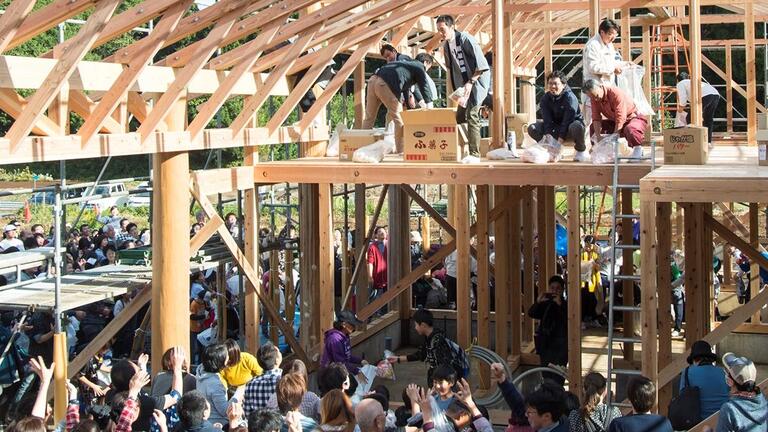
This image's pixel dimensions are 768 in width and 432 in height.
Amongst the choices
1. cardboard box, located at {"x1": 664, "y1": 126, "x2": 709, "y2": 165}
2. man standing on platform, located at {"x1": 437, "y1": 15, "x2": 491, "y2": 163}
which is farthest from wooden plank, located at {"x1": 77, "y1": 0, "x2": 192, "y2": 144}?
cardboard box, located at {"x1": 664, "y1": 126, "x2": 709, "y2": 165}

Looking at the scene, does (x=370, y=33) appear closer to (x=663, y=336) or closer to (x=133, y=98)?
(x=133, y=98)

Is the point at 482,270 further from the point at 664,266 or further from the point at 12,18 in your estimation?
the point at 12,18

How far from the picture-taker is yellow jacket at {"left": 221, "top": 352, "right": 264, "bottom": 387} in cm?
786

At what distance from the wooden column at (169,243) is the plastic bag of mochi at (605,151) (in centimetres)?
371

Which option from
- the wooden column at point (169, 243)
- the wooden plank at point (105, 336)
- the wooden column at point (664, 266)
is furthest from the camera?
the wooden column at point (664, 266)

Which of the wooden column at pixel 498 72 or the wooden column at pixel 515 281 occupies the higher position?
the wooden column at pixel 498 72

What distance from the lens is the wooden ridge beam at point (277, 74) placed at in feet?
33.6

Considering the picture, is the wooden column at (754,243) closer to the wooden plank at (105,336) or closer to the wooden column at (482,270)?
the wooden column at (482,270)

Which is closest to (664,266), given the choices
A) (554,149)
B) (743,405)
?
(554,149)

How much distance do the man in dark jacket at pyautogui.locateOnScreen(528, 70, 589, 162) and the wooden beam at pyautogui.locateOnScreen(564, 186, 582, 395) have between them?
460mm

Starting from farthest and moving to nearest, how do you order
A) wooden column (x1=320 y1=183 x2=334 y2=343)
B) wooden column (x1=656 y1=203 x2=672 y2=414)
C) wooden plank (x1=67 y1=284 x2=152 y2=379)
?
wooden column (x1=320 y1=183 x2=334 y2=343) < wooden column (x1=656 y1=203 x2=672 y2=414) < wooden plank (x1=67 y1=284 x2=152 y2=379)

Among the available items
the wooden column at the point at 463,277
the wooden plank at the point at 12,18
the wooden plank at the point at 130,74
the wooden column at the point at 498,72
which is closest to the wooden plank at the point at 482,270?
the wooden column at the point at 463,277

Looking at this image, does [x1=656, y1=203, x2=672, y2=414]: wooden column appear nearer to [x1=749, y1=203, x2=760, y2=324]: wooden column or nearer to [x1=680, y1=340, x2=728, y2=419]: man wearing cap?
[x1=680, y1=340, x2=728, y2=419]: man wearing cap

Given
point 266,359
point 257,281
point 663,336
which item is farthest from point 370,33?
point 266,359
